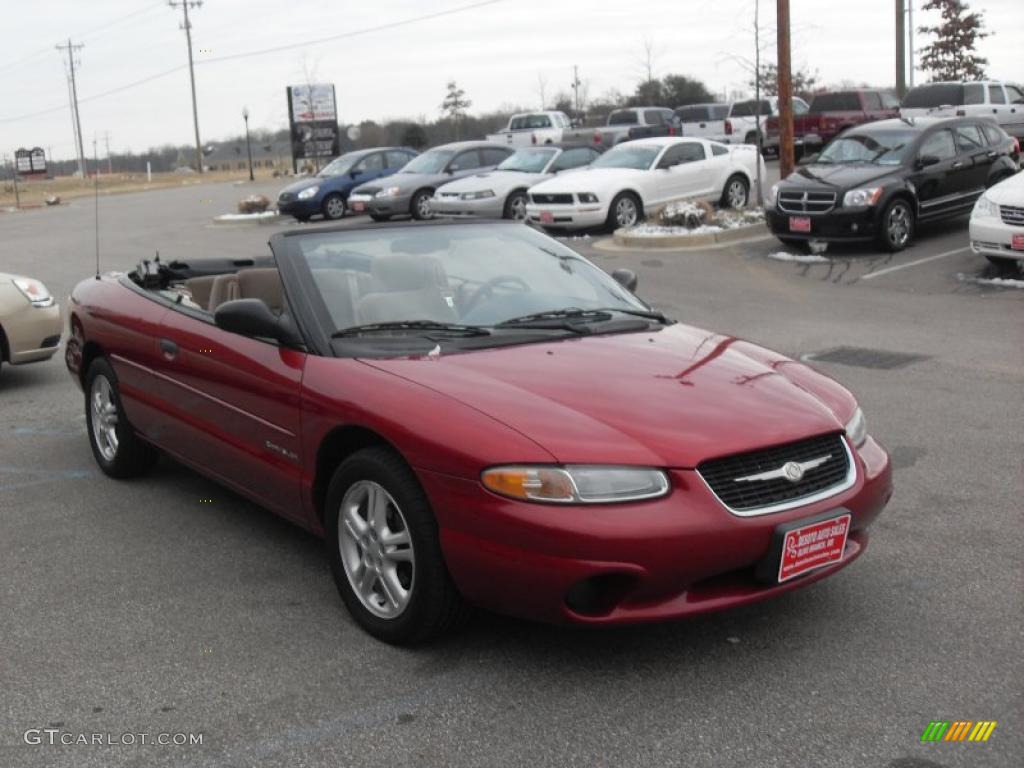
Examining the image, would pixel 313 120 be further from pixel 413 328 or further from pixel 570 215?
pixel 413 328

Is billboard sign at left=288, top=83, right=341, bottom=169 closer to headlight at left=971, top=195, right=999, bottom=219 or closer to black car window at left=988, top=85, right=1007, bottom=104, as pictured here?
black car window at left=988, top=85, right=1007, bottom=104

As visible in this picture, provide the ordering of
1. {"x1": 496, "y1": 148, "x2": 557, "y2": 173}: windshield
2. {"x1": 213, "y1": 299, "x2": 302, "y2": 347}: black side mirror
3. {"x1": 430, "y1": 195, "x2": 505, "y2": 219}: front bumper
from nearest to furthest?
{"x1": 213, "y1": 299, "x2": 302, "y2": 347}: black side mirror → {"x1": 430, "y1": 195, "x2": 505, "y2": 219}: front bumper → {"x1": 496, "y1": 148, "x2": 557, "y2": 173}: windshield

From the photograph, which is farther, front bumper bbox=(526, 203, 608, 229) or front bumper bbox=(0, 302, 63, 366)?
front bumper bbox=(526, 203, 608, 229)

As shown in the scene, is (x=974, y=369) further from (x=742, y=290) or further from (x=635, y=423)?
(x=635, y=423)

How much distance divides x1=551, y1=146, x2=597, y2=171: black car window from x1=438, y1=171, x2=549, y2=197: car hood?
1.28ft

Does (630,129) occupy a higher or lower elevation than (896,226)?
higher

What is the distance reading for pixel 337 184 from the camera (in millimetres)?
26375

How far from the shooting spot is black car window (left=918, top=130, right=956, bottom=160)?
15641 mm

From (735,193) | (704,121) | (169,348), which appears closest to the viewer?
(169,348)

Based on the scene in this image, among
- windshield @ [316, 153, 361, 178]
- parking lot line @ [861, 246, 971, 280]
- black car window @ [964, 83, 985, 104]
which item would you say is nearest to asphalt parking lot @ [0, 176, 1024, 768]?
parking lot line @ [861, 246, 971, 280]

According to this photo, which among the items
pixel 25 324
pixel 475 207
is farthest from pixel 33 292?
pixel 475 207

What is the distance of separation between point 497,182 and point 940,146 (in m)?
8.33

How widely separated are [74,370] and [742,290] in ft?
28.5

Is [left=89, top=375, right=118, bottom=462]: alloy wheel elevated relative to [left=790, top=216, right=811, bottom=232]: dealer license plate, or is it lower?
lower
